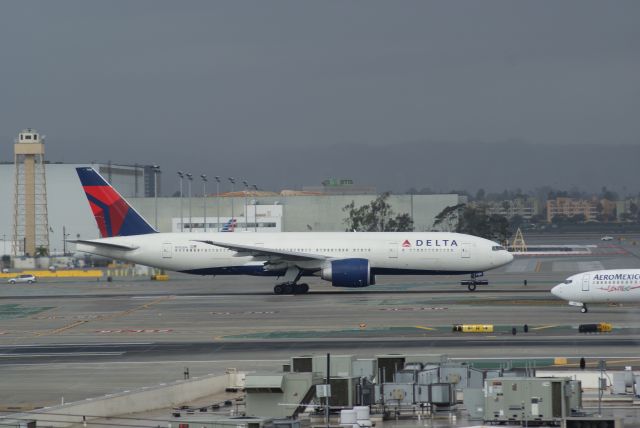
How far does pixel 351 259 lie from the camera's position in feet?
279

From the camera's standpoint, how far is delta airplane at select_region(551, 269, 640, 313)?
66.6 meters

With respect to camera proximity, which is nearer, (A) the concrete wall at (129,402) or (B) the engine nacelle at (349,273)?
(A) the concrete wall at (129,402)

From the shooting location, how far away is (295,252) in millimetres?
87625

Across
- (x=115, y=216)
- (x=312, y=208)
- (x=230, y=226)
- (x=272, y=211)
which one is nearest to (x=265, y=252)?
(x=115, y=216)

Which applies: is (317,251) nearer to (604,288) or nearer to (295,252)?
(295,252)

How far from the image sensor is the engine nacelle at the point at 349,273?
275ft

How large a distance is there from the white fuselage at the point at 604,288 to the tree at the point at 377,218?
10680cm

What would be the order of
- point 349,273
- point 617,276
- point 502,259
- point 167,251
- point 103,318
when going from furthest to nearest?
1. point 167,251
2. point 502,259
3. point 349,273
4. point 103,318
5. point 617,276

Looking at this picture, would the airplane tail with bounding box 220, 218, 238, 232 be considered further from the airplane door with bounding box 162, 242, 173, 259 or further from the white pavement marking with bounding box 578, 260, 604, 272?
the airplane door with bounding box 162, 242, 173, 259

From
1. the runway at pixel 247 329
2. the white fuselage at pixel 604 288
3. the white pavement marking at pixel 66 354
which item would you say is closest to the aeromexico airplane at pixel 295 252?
the runway at pixel 247 329

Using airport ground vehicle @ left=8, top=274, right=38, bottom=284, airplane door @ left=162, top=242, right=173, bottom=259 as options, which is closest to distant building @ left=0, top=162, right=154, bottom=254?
airport ground vehicle @ left=8, top=274, right=38, bottom=284

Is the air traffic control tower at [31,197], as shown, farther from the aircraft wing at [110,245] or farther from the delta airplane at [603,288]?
the delta airplane at [603,288]

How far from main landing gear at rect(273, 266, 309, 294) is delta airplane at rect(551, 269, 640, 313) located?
24149mm

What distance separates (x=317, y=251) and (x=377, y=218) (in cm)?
9555
